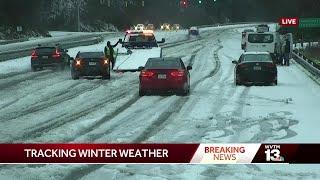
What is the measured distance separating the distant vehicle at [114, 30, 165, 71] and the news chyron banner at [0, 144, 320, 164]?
1081 inches

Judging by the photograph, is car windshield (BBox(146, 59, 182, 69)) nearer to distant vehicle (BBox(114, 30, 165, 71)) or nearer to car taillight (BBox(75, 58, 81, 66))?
car taillight (BBox(75, 58, 81, 66))

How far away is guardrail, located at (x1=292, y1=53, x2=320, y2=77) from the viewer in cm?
3063

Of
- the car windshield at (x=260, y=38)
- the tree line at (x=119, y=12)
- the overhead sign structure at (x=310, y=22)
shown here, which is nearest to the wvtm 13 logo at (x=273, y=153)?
the car windshield at (x=260, y=38)

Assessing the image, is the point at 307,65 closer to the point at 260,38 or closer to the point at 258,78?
the point at 260,38

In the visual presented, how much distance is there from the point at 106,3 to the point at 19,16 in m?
44.5

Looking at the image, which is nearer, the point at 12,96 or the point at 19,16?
the point at 12,96

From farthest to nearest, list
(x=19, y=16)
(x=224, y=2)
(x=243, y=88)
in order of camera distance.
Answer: (x=224, y=2), (x=19, y=16), (x=243, y=88)

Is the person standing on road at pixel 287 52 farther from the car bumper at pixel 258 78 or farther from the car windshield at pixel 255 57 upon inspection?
the car bumper at pixel 258 78

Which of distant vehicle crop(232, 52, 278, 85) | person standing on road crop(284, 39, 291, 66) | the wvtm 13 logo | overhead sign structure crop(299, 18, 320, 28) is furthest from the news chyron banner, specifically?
overhead sign structure crop(299, 18, 320, 28)

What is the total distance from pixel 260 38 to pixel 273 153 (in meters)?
33.2

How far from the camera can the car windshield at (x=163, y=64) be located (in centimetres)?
2364

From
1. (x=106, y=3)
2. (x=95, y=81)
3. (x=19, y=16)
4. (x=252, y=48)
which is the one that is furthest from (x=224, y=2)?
(x=95, y=81)

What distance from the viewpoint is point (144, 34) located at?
1554 inches

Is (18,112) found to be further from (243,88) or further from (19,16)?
(19,16)
